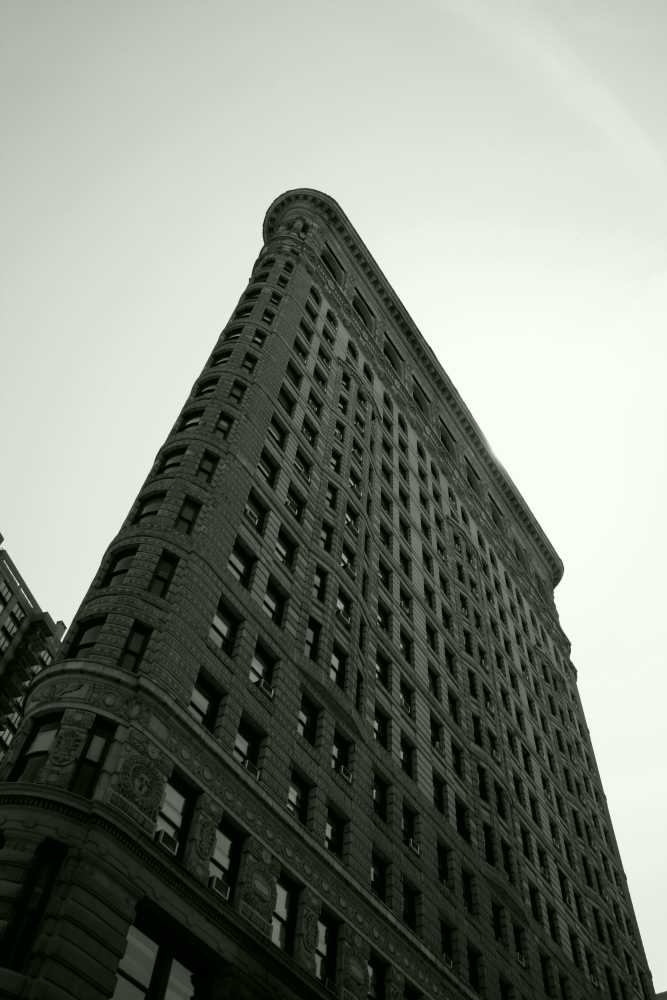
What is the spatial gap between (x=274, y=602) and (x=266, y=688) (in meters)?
4.80

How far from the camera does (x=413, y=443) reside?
66688mm

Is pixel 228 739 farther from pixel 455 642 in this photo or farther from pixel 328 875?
pixel 455 642

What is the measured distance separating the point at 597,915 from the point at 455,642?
724 inches

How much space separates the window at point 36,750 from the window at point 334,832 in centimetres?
1062

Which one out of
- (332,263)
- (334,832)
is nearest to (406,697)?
(334,832)

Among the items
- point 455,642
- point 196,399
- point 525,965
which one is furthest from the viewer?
point 455,642

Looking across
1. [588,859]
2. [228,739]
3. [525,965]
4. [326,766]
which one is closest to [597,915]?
[588,859]

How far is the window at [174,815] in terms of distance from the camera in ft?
75.7

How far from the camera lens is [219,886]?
77.9ft

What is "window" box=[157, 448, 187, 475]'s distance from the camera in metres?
36.4

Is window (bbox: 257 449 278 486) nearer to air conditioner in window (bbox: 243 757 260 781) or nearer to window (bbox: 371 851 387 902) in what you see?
air conditioner in window (bbox: 243 757 260 781)

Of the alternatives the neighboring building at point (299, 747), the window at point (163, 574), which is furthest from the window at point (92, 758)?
the window at point (163, 574)

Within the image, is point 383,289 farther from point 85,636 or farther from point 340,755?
point 85,636

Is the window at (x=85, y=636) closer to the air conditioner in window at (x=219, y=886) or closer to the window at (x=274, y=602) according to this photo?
the window at (x=274, y=602)
